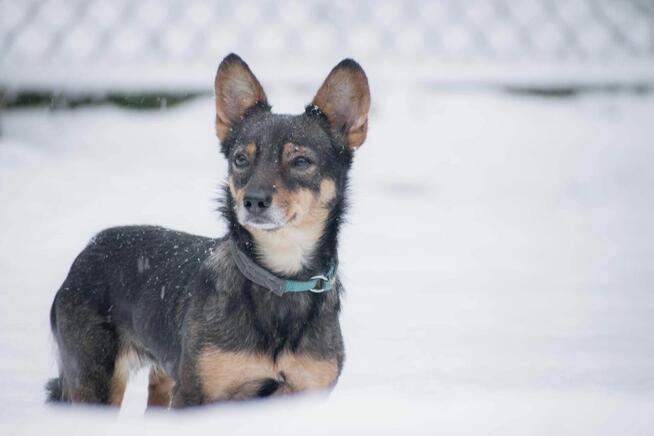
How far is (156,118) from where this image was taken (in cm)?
764

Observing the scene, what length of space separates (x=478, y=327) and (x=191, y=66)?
4.36 m

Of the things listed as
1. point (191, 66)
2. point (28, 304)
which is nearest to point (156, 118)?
point (191, 66)

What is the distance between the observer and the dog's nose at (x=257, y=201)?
3010mm

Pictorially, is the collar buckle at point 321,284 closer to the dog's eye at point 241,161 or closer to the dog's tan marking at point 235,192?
the dog's tan marking at point 235,192

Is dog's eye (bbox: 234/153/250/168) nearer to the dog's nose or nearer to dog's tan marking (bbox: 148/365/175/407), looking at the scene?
the dog's nose

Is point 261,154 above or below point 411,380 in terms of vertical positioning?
above

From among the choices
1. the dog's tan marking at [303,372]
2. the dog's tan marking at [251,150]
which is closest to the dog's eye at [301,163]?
the dog's tan marking at [251,150]

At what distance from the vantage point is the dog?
119 inches

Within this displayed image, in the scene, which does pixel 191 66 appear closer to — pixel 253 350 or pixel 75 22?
pixel 75 22

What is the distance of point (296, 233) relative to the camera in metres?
3.28

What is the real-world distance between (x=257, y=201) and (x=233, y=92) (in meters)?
0.73

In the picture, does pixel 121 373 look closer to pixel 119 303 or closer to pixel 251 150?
pixel 119 303

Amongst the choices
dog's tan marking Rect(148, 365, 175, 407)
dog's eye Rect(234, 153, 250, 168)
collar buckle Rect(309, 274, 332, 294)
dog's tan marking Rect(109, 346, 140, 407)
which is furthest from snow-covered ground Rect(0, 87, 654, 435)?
dog's eye Rect(234, 153, 250, 168)

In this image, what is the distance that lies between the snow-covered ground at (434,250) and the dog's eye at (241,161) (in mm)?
527
